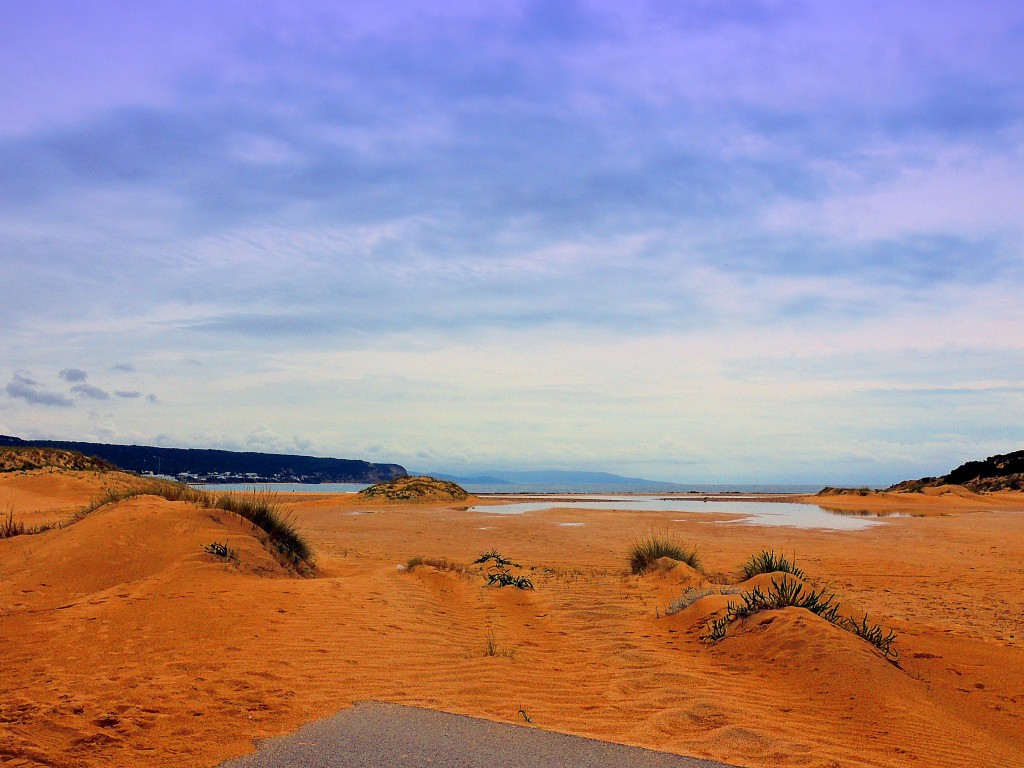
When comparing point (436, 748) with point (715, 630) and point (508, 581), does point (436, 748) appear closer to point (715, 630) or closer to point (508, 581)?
point (715, 630)

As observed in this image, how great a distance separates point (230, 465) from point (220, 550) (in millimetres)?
113773

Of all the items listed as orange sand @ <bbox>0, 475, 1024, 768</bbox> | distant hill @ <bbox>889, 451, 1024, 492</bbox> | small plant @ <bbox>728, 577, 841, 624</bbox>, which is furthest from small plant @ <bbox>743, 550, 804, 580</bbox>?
distant hill @ <bbox>889, 451, 1024, 492</bbox>

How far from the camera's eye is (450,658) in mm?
7027

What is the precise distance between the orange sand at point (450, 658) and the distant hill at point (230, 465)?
70.9 meters

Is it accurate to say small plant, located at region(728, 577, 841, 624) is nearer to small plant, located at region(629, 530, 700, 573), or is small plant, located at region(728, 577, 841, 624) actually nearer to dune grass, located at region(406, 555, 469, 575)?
small plant, located at region(629, 530, 700, 573)

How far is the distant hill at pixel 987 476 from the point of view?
5147 cm

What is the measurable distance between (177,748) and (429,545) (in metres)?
16.4

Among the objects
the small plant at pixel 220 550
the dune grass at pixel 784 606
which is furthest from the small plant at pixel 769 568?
the small plant at pixel 220 550

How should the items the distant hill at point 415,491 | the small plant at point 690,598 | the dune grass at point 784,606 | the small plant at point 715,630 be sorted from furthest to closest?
the distant hill at point 415,491 → the small plant at point 690,598 → the small plant at point 715,630 → the dune grass at point 784,606

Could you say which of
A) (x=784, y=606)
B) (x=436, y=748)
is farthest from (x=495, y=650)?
(x=784, y=606)

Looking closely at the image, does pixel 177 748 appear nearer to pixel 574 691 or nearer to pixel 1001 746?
pixel 574 691

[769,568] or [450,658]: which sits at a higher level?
[769,568]

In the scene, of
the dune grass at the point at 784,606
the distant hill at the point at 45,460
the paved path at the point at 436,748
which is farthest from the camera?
the distant hill at the point at 45,460

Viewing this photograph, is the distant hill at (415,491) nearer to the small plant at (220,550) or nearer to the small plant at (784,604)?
the small plant at (220,550)
